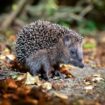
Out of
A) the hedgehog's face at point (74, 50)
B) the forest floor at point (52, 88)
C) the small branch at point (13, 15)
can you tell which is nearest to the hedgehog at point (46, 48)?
the hedgehog's face at point (74, 50)

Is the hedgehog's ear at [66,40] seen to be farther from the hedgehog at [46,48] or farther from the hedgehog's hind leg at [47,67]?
the hedgehog's hind leg at [47,67]

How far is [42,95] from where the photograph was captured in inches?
244

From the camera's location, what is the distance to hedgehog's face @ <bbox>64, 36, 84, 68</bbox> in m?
8.29

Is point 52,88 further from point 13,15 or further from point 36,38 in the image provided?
point 13,15

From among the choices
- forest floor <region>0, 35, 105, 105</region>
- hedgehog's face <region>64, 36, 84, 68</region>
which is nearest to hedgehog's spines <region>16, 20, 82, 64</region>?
hedgehog's face <region>64, 36, 84, 68</region>

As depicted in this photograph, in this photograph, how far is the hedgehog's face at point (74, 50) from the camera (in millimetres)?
8289

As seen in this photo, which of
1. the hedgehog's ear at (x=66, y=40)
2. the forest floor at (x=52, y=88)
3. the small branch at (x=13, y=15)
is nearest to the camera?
the forest floor at (x=52, y=88)

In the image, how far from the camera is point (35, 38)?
310 inches

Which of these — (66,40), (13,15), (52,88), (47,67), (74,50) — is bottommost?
(52,88)

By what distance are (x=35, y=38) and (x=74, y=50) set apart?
883 millimetres

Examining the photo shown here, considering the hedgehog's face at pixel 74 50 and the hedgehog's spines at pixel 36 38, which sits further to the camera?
the hedgehog's face at pixel 74 50

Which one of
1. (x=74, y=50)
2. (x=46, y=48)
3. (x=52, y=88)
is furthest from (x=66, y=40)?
(x=52, y=88)

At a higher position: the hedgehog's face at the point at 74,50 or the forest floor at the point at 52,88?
the hedgehog's face at the point at 74,50

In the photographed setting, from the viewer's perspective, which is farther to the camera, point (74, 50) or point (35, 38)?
point (74, 50)
